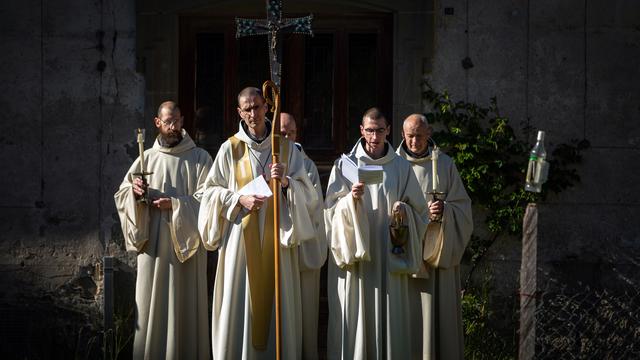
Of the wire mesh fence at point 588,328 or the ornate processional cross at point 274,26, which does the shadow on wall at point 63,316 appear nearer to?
the ornate processional cross at point 274,26

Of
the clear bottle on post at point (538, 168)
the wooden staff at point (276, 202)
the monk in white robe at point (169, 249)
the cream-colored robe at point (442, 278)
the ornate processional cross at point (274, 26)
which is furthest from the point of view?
the monk in white robe at point (169, 249)

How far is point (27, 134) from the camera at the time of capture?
34.1ft

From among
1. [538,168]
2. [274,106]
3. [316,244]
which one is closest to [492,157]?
[316,244]

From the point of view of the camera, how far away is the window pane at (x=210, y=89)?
34.5ft

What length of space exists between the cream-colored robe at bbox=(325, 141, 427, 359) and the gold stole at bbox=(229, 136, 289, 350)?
1.57 feet

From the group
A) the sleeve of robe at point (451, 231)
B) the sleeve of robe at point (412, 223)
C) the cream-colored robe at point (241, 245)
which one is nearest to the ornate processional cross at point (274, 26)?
the cream-colored robe at point (241, 245)

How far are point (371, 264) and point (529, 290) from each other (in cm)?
198

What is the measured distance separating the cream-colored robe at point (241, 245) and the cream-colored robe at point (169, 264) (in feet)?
1.89

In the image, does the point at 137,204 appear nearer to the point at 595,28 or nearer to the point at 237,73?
the point at 237,73

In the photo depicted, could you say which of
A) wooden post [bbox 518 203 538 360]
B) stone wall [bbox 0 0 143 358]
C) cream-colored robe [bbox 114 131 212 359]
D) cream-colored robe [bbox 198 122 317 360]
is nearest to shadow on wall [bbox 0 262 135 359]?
stone wall [bbox 0 0 143 358]

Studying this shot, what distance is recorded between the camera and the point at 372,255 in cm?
802

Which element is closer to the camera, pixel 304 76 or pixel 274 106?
pixel 274 106

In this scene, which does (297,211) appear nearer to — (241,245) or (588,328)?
(241,245)

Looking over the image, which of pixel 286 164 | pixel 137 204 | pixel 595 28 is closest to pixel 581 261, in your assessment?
pixel 595 28
